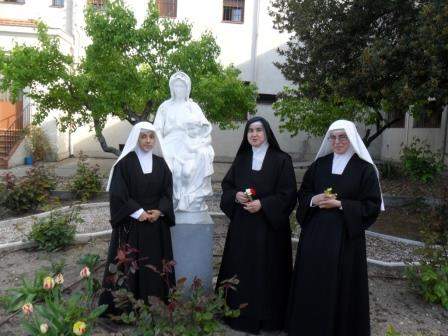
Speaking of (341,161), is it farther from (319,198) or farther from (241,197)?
(241,197)

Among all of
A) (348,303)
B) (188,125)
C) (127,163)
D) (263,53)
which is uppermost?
(263,53)

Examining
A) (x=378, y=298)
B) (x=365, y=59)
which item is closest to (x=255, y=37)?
(x=365, y=59)

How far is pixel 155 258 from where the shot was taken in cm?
369

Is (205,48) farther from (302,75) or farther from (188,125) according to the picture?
(188,125)

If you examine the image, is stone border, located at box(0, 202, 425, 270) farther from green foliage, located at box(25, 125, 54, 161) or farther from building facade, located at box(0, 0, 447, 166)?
building facade, located at box(0, 0, 447, 166)

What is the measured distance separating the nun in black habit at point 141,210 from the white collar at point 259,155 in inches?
31.6

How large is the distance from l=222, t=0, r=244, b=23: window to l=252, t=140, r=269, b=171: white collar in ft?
45.4

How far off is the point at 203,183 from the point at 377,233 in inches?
157

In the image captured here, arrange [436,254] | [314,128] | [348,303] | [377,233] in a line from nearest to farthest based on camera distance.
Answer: [348,303]
[436,254]
[377,233]
[314,128]

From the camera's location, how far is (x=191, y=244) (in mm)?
4066

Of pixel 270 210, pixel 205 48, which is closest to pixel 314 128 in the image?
pixel 205 48

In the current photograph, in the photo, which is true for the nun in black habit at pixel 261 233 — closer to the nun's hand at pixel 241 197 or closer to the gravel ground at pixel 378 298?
the nun's hand at pixel 241 197

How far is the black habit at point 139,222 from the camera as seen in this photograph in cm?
361

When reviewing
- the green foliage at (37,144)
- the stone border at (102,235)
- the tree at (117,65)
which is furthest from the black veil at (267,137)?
the green foliage at (37,144)
